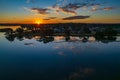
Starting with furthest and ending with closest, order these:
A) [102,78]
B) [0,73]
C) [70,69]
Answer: [70,69] < [0,73] < [102,78]

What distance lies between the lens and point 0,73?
667 inches

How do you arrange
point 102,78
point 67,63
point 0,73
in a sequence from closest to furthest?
1. point 102,78
2. point 0,73
3. point 67,63

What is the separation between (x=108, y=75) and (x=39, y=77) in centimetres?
540

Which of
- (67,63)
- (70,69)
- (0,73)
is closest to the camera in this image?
(0,73)

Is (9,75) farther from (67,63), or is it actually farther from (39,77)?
(67,63)

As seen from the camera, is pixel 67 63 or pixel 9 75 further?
pixel 67 63

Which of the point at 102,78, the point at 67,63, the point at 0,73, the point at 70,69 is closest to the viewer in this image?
the point at 102,78

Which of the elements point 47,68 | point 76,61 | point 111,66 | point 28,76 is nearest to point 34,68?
point 47,68

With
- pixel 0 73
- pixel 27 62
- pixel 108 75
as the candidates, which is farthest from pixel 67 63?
pixel 0 73

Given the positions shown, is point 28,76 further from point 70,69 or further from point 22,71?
point 70,69

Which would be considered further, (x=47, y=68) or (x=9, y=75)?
(x=47, y=68)

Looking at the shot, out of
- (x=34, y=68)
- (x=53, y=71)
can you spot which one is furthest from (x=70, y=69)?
(x=34, y=68)

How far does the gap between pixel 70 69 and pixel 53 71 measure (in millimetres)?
1896

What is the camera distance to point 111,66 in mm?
19844
